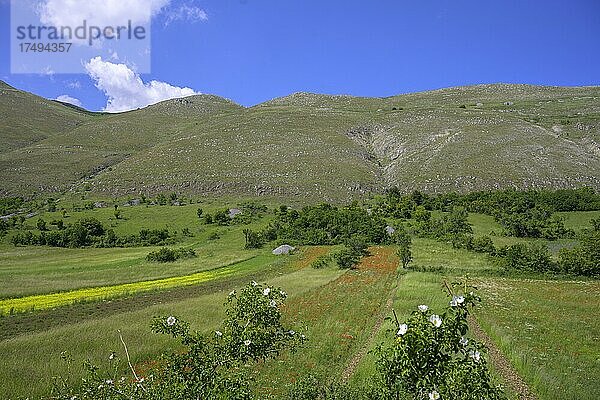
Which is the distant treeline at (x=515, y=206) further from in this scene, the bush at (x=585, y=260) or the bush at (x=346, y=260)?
the bush at (x=346, y=260)

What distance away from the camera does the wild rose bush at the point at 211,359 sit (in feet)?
25.8

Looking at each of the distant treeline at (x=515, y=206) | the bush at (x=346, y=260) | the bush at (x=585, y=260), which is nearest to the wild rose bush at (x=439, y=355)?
the bush at (x=346, y=260)

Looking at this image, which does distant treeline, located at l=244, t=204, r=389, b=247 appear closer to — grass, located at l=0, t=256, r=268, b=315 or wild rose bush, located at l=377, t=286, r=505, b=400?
grass, located at l=0, t=256, r=268, b=315

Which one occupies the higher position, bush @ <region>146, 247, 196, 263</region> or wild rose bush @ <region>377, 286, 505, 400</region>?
wild rose bush @ <region>377, 286, 505, 400</region>

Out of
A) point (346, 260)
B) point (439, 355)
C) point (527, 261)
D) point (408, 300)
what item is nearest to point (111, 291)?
Answer: point (346, 260)

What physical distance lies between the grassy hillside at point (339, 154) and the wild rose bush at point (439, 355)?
89970 millimetres

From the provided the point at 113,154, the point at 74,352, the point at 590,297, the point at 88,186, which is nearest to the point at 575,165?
the point at 590,297

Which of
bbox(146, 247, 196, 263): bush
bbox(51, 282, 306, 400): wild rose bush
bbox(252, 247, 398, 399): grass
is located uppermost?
bbox(51, 282, 306, 400): wild rose bush

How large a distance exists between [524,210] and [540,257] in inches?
1193

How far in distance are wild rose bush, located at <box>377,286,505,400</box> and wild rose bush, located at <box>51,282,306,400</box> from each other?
2.64 meters

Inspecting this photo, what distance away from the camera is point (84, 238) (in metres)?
74.6

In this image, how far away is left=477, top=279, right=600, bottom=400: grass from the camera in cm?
1700

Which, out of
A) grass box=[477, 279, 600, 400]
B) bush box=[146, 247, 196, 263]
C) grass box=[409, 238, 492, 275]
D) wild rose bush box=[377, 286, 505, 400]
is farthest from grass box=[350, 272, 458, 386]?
bush box=[146, 247, 196, 263]

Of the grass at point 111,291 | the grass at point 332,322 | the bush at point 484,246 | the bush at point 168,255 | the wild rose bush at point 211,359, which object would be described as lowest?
the grass at point 111,291
